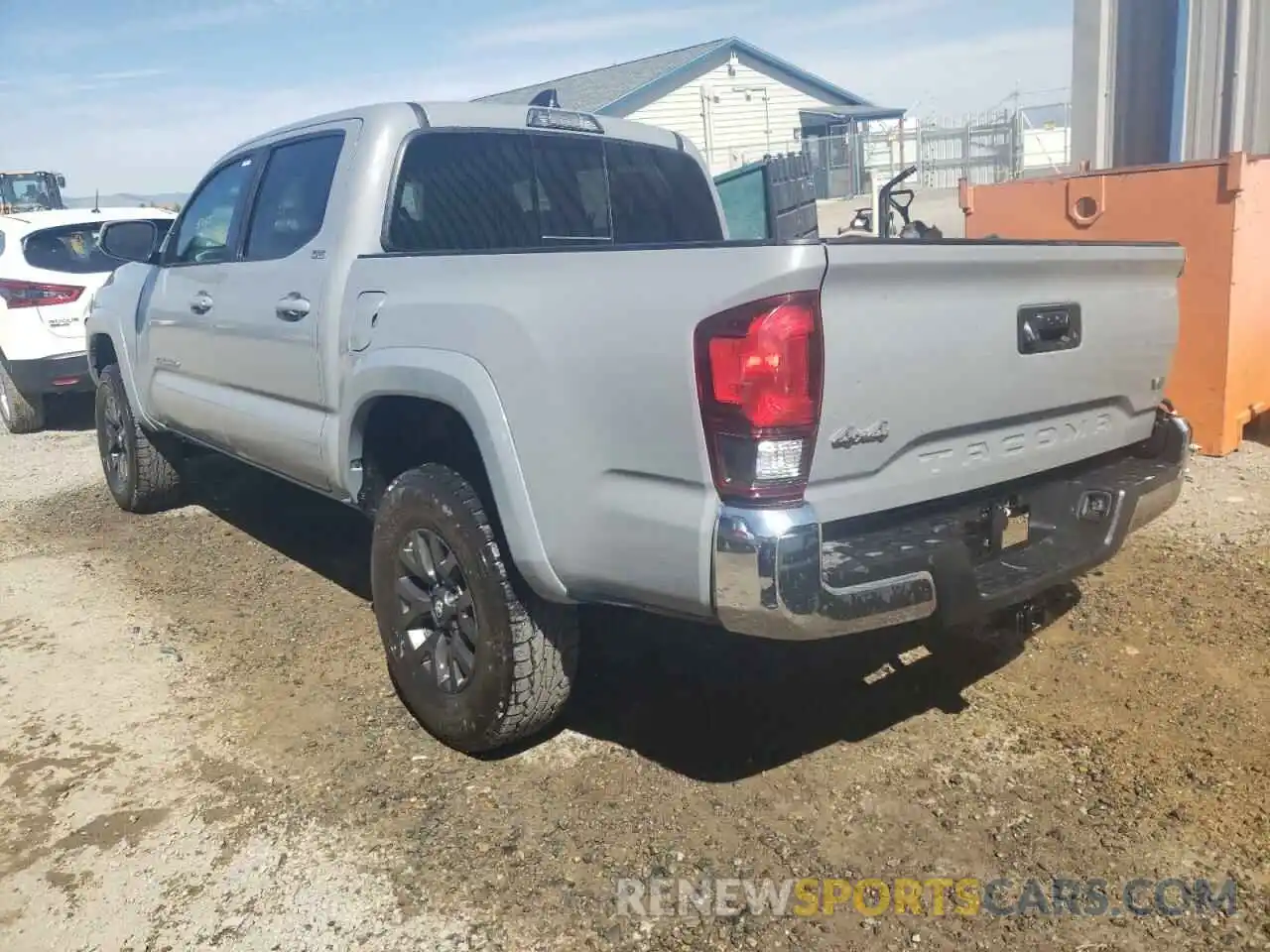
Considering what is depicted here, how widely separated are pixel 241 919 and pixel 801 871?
1.37m

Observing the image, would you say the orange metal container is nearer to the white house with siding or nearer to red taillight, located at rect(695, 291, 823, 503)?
red taillight, located at rect(695, 291, 823, 503)

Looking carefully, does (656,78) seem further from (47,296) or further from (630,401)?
(630,401)

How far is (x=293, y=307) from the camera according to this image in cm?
375

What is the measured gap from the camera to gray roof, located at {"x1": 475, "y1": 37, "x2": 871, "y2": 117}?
92.8 ft

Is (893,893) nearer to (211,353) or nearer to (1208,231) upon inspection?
(211,353)

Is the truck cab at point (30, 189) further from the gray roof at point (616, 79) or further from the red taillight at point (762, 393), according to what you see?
the red taillight at point (762, 393)

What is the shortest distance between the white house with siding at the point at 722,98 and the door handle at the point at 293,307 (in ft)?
82.2

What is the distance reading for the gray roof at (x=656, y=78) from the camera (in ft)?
92.8

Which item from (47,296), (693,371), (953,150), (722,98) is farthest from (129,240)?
(722,98)

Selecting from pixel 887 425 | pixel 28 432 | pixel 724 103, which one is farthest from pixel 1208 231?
pixel 724 103

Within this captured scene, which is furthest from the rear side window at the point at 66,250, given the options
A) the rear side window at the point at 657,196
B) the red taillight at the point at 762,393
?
the red taillight at the point at 762,393

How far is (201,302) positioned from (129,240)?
1162mm

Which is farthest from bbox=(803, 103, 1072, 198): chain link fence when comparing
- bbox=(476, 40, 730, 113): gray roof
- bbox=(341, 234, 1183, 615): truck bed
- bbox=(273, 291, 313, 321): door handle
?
bbox=(341, 234, 1183, 615): truck bed

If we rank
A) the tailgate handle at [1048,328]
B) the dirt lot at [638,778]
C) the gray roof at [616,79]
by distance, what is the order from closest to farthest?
the dirt lot at [638,778] < the tailgate handle at [1048,328] < the gray roof at [616,79]
